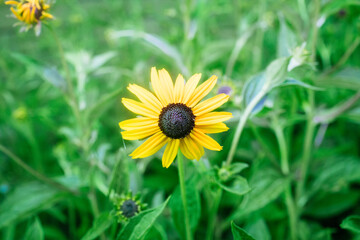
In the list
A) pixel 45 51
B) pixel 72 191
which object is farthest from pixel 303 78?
pixel 45 51

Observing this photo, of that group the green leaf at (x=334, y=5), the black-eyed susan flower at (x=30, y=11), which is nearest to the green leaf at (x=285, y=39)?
the green leaf at (x=334, y=5)

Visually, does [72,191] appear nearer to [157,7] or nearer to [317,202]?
[317,202]

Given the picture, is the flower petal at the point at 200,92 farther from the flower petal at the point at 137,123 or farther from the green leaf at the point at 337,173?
the green leaf at the point at 337,173

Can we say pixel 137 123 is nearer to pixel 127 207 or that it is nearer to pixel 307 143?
pixel 127 207

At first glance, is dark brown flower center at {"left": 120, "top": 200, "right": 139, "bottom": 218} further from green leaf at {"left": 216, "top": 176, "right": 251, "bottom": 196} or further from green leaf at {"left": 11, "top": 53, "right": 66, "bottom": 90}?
green leaf at {"left": 11, "top": 53, "right": 66, "bottom": 90}

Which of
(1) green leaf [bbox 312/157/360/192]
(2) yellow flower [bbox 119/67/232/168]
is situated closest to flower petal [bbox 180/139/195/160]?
(2) yellow flower [bbox 119/67/232/168]

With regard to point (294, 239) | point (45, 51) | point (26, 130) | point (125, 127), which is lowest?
point (294, 239)

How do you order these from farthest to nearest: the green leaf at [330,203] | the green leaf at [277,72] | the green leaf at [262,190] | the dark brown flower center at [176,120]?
the green leaf at [330,203] → the green leaf at [262,190] → the green leaf at [277,72] → the dark brown flower center at [176,120]

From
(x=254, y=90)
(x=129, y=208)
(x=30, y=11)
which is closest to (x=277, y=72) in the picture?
(x=254, y=90)
